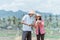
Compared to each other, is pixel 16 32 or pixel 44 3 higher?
pixel 44 3

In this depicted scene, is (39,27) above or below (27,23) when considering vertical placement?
below

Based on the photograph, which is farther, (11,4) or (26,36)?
(11,4)

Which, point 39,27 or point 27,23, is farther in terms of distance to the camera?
→ point 39,27

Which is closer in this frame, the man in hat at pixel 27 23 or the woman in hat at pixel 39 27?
the man in hat at pixel 27 23

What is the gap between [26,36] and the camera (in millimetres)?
7312

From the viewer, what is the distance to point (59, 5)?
393 inches

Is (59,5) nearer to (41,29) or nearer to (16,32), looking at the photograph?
(16,32)

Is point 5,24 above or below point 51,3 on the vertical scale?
below

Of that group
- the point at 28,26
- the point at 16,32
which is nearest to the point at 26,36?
the point at 28,26

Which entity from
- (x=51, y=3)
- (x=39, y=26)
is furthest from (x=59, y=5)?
(x=39, y=26)

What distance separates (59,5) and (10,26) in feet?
7.00

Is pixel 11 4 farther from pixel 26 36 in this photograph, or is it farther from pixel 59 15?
pixel 26 36

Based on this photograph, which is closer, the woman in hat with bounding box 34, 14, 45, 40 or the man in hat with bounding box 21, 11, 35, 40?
the man in hat with bounding box 21, 11, 35, 40

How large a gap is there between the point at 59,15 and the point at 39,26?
8.68 ft
